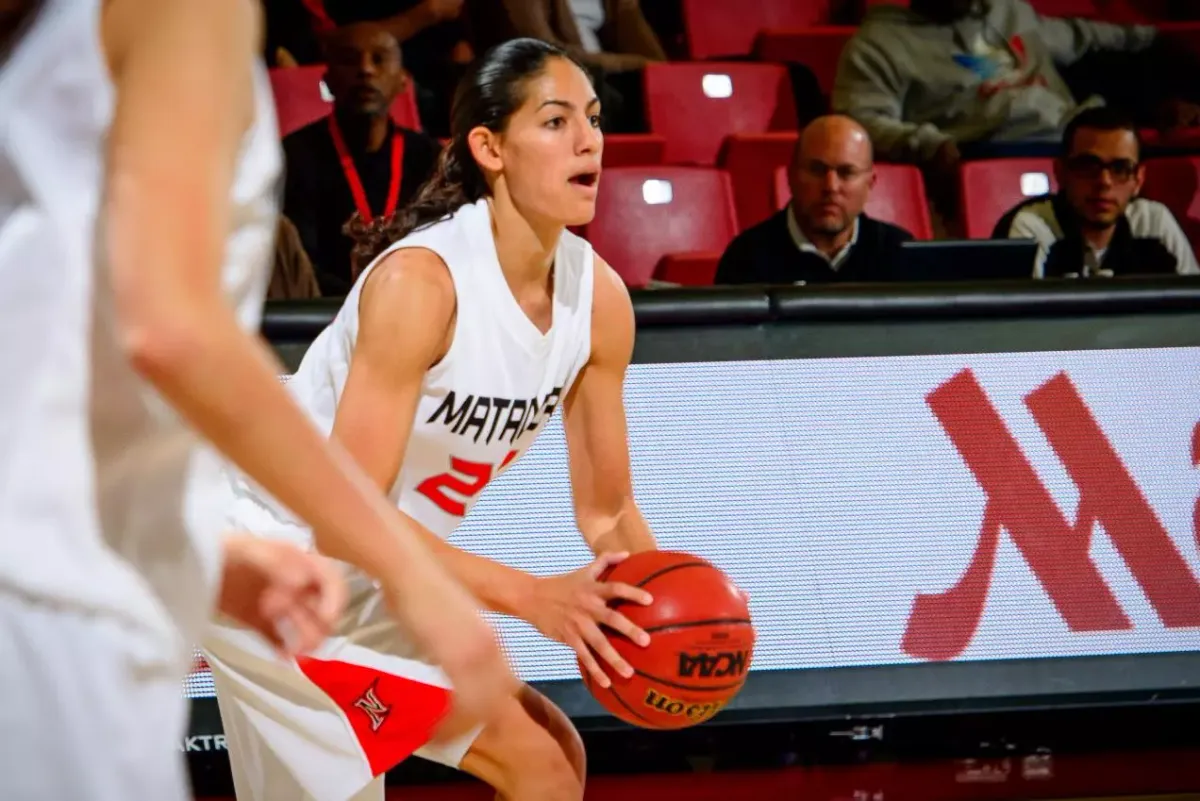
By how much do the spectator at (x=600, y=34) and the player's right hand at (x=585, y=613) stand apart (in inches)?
160

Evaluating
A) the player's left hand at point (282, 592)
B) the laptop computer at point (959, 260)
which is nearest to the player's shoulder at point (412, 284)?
the player's left hand at point (282, 592)

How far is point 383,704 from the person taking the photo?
2.67 m

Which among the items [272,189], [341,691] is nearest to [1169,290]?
[341,691]

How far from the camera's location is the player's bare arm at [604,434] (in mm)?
3025

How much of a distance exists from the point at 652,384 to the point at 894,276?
1.37m

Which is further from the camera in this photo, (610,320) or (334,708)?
(610,320)

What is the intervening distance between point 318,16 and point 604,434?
4.01m

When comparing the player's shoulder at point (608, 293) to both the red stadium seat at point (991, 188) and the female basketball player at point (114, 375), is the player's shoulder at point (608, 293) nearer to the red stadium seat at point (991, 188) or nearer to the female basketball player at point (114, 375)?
the female basketball player at point (114, 375)

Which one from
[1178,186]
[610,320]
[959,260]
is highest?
[1178,186]

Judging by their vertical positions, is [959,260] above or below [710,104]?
below

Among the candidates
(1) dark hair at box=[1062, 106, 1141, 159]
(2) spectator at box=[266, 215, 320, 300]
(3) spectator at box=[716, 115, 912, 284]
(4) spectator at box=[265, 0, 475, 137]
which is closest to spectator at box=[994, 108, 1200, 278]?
(1) dark hair at box=[1062, 106, 1141, 159]

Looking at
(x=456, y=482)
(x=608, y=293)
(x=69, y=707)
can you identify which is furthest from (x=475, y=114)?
(x=69, y=707)

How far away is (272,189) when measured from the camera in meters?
1.17

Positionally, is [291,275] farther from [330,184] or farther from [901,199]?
[901,199]
